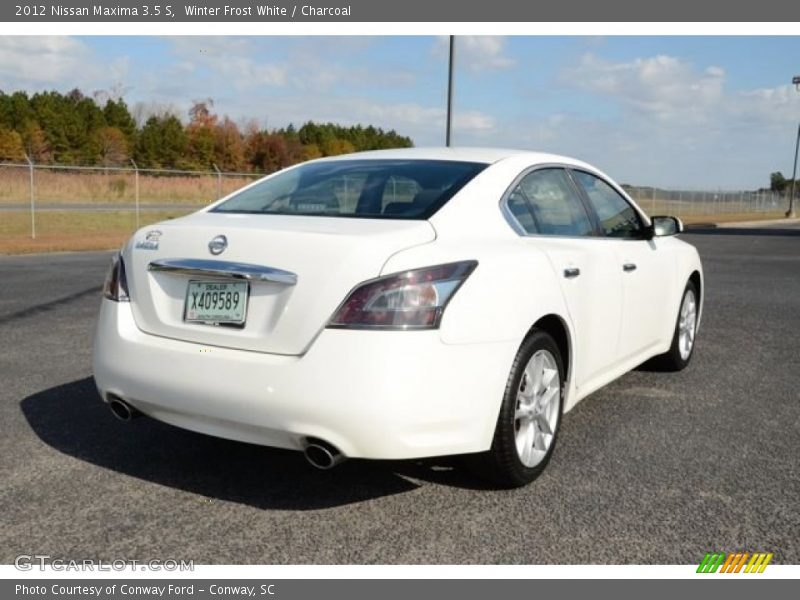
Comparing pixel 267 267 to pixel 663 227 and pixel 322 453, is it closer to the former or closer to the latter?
pixel 322 453

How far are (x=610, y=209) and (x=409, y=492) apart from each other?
2267 mm

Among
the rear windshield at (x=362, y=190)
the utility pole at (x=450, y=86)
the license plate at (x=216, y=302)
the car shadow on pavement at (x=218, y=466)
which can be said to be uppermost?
the utility pole at (x=450, y=86)

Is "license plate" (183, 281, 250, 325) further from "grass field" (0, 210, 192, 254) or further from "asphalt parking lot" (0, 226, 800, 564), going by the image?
"grass field" (0, 210, 192, 254)

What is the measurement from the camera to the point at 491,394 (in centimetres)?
328

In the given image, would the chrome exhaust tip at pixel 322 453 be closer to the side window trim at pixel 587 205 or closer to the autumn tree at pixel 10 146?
the side window trim at pixel 587 205

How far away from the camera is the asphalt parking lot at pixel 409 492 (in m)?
3.03

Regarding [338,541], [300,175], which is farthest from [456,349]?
[300,175]

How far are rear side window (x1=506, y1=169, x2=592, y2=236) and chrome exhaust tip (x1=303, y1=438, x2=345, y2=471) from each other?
144cm

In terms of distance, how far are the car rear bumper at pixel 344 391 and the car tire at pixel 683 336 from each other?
2852 millimetres

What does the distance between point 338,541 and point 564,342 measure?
1.49 metres

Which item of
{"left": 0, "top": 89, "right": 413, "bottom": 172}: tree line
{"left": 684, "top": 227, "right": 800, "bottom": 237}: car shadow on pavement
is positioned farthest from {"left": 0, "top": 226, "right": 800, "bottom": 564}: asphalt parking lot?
{"left": 0, "top": 89, "right": 413, "bottom": 172}: tree line

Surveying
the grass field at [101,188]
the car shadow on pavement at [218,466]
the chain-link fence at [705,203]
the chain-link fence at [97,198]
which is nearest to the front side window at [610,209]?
the car shadow on pavement at [218,466]

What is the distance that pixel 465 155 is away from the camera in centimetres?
422

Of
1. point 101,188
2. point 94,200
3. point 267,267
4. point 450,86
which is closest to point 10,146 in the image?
point 101,188
